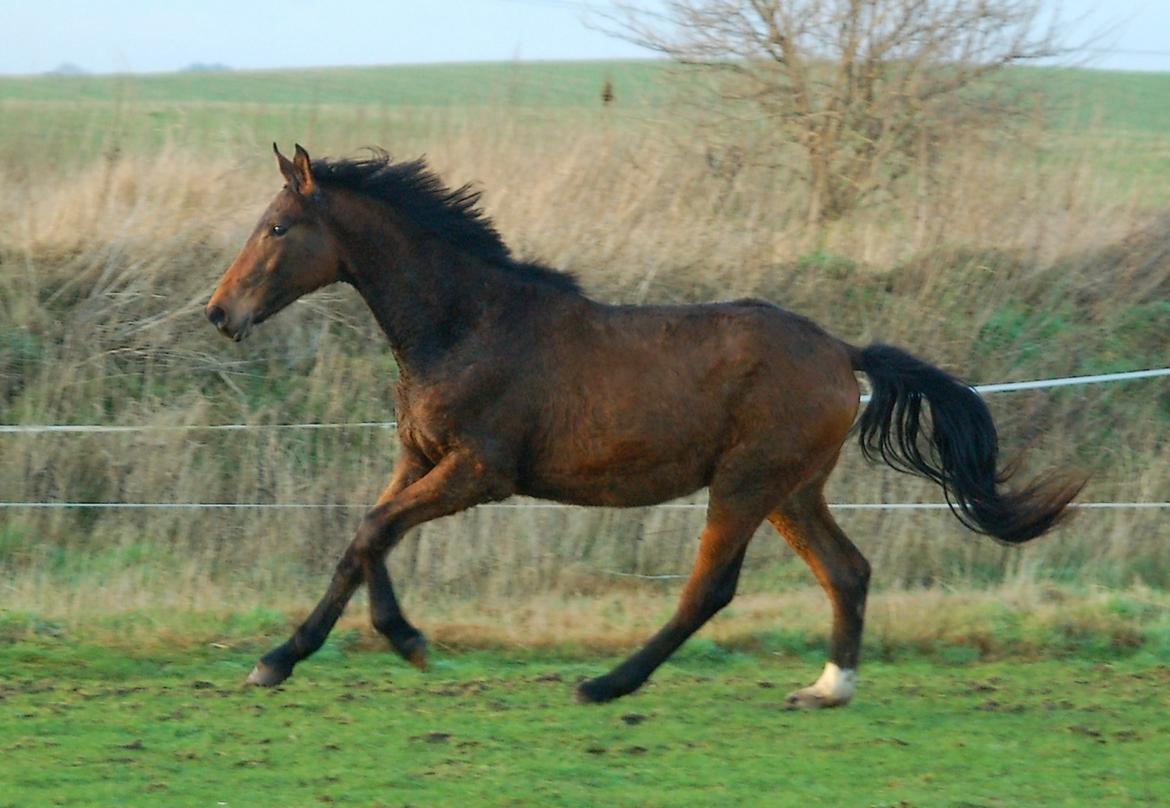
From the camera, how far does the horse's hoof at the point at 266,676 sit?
6.02 m

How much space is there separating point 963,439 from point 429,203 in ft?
8.19

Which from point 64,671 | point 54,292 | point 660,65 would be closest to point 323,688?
point 64,671

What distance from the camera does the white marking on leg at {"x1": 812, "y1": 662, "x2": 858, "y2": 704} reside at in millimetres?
6145

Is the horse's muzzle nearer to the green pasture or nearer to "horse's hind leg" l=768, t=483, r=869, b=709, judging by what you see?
"horse's hind leg" l=768, t=483, r=869, b=709

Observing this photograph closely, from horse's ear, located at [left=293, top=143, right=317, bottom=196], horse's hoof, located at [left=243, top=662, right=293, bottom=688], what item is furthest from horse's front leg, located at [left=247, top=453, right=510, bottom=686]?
horse's ear, located at [left=293, top=143, right=317, bottom=196]

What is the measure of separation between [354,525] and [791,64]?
6.39 m

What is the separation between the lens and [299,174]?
20.3 ft

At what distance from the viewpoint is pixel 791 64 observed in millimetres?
13602

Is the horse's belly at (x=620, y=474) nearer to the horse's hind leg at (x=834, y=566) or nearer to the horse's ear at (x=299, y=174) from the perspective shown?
the horse's hind leg at (x=834, y=566)

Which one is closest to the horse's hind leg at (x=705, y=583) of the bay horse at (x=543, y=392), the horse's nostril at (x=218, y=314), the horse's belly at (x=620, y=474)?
the bay horse at (x=543, y=392)

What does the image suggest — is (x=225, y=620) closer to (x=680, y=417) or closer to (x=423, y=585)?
(x=423, y=585)

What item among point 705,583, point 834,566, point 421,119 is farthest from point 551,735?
point 421,119

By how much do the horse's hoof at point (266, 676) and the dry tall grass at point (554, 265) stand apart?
1.97 meters

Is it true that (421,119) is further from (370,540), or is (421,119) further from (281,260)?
(370,540)
